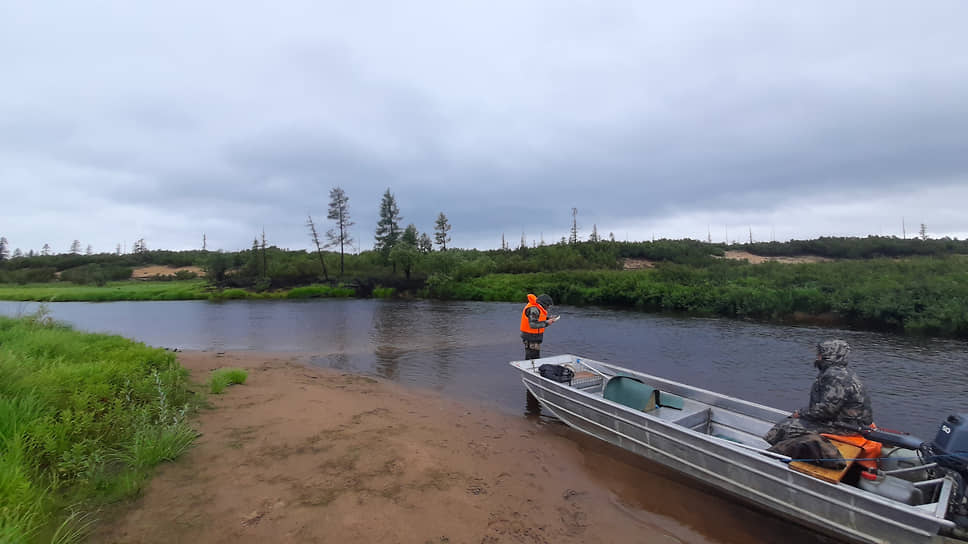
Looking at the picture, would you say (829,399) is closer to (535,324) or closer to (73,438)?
(535,324)

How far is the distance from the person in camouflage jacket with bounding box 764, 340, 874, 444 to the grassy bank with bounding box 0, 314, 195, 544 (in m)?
7.79

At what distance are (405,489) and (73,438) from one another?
3830mm

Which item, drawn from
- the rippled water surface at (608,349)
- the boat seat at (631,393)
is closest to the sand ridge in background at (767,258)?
the rippled water surface at (608,349)

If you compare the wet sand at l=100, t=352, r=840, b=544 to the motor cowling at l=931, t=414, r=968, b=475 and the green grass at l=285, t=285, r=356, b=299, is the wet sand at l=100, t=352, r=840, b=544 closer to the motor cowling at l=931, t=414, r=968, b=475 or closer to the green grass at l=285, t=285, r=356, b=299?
the motor cowling at l=931, t=414, r=968, b=475

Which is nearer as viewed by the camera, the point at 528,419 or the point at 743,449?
the point at 743,449

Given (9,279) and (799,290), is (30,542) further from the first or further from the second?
(9,279)

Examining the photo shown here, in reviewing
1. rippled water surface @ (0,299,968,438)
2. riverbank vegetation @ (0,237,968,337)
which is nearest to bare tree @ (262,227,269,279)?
riverbank vegetation @ (0,237,968,337)

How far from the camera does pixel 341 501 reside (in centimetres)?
482

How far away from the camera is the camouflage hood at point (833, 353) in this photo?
564 centimetres

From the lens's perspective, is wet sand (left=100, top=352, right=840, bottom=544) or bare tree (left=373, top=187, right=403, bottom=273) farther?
bare tree (left=373, top=187, right=403, bottom=273)

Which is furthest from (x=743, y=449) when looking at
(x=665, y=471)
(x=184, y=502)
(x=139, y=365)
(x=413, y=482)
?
(x=139, y=365)

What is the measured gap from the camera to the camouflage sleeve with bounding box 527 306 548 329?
10539 mm

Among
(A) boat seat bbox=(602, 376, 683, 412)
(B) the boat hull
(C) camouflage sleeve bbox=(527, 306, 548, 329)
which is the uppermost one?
(C) camouflage sleeve bbox=(527, 306, 548, 329)

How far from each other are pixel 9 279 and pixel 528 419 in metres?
91.6
